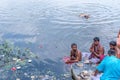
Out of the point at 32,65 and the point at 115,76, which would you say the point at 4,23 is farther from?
the point at 115,76

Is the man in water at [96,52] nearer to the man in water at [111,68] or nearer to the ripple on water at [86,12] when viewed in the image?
the man in water at [111,68]

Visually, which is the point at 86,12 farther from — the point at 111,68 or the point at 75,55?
the point at 111,68

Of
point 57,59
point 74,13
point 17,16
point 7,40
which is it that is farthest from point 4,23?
point 57,59

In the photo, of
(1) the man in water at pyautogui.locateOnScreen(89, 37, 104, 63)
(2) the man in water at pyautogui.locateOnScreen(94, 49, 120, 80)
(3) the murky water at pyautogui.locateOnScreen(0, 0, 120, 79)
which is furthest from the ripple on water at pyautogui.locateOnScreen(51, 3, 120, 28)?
(2) the man in water at pyautogui.locateOnScreen(94, 49, 120, 80)

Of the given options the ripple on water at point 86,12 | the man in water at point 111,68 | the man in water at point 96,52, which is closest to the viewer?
the man in water at point 111,68

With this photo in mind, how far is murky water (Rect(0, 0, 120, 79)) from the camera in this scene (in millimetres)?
12742

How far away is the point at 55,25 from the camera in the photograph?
16.2 metres

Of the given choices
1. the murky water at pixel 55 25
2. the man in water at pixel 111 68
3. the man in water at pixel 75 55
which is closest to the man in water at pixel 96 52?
the man in water at pixel 75 55

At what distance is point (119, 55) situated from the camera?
8.57 meters

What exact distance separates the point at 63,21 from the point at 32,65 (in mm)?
6702

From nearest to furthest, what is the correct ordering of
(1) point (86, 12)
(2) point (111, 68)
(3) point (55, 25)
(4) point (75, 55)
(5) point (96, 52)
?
1. (2) point (111, 68)
2. (4) point (75, 55)
3. (5) point (96, 52)
4. (3) point (55, 25)
5. (1) point (86, 12)

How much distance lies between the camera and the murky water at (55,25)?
12.7 meters

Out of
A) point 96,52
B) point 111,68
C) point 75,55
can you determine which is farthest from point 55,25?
point 111,68

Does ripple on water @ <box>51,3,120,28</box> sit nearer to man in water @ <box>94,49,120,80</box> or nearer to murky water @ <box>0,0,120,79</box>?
murky water @ <box>0,0,120,79</box>
